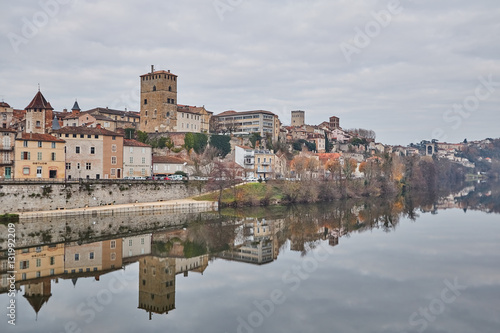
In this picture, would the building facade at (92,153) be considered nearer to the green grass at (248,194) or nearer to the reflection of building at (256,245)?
the green grass at (248,194)

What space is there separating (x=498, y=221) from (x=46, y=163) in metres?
38.3

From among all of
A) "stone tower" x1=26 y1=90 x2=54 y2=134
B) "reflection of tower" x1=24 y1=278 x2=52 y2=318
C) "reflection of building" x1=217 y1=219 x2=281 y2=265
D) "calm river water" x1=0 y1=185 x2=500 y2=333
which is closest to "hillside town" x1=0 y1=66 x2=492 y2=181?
"stone tower" x1=26 y1=90 x2=54 y2=134

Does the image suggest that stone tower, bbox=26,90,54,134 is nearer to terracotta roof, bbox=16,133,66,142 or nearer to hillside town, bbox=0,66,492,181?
hillside town, bbox=0,66,492,181

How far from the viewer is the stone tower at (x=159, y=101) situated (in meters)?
59.8

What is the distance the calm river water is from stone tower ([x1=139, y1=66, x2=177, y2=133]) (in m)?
27.4

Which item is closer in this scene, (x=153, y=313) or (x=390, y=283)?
(x=153, y=313)

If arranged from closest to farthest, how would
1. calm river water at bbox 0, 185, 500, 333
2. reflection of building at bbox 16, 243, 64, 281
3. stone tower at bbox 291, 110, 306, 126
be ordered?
calm river water at bbox 0, 185, 500, 333, reflection of building at bbox 16, 243, 64, 281, stone tower at bbox 291, 110, 306, 126

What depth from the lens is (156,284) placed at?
19.1 meters

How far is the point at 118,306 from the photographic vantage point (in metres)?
16.0

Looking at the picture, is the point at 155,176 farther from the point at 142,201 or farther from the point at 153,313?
the point at 153,313

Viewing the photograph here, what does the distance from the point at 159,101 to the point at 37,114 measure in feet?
53.6

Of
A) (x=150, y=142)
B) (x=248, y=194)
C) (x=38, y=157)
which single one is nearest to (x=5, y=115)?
(x=150, y=142)

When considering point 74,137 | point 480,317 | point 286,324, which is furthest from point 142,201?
point 480,317

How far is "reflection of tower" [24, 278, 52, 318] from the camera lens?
16116mm
